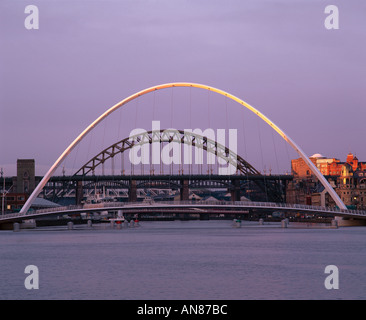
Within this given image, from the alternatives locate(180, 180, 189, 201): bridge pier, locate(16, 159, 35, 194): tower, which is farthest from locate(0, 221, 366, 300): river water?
locate(16, 159, 35, 194): tower

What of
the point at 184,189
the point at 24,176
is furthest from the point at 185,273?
the point at 24,176

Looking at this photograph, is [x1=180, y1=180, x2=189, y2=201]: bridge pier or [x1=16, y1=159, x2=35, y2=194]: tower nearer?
[x1=180, y1=180, x2=189, y2=201]: bridge pier

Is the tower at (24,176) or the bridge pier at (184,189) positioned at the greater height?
the tower at (24,176)

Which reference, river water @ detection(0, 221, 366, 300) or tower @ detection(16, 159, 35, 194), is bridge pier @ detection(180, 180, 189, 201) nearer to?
tower @ detection(16, 159, 35, 194)

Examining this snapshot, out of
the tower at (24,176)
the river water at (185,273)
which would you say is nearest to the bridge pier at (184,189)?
the tower at (24,176)

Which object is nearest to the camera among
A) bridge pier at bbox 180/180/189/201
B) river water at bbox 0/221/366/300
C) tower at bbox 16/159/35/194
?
river water at bbox 0/221/366/300

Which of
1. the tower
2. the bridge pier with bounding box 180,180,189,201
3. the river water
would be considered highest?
the tower

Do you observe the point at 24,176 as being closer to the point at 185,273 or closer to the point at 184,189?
the point at 184,189

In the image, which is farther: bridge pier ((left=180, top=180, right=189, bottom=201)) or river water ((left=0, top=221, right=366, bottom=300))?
bridge pier ((left=180, top=180, right=189, bottom=201))

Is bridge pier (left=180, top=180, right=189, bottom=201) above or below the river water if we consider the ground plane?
above

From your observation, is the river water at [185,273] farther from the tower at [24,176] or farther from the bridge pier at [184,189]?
the tower at [24,176]

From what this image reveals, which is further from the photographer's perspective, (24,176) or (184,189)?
(24,176)

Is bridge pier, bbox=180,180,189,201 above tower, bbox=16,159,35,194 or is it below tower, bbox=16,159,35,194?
below

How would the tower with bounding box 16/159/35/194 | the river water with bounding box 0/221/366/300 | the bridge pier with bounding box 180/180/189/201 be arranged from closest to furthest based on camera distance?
the river water with bounding box 0/221/366/300 → the bridge pier with bounding box 180/180/189/201 → the tower with bounding box 16/159/35/194
